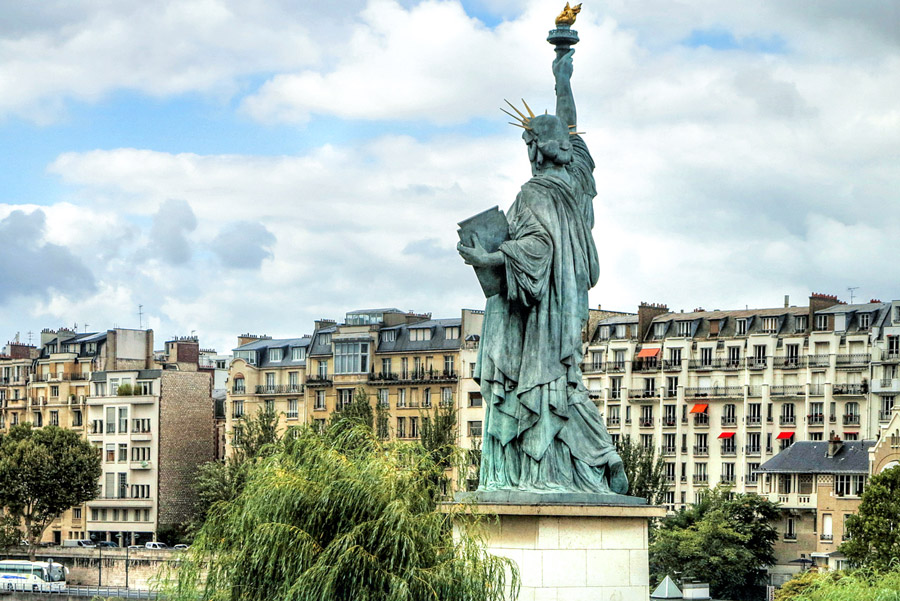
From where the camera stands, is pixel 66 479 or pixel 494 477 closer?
pixel 494 477

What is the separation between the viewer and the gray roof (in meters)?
97.8

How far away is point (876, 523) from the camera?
82625 millimetres

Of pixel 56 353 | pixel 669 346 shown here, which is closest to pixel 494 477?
pixel 669 346

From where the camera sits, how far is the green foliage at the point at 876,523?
3209 inches

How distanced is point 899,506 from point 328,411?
54.5m

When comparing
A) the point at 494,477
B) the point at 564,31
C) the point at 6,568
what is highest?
the point at 564,31

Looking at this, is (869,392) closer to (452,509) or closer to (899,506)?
(899,506)

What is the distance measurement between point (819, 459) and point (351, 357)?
3955 centimetres

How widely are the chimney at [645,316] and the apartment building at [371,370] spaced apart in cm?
1124

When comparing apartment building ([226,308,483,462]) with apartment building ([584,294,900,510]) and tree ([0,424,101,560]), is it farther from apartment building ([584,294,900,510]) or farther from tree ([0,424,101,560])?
tree ([0,424,101,560])

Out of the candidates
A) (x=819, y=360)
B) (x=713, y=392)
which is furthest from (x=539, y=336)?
(x=713, y=392)

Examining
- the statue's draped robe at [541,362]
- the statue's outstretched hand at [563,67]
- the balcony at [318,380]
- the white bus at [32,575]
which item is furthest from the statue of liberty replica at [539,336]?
the balcony at [318,380]

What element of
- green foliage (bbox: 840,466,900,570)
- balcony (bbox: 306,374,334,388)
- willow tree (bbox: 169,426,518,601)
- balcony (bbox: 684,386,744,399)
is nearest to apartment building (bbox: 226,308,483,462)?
balcony (bbox: 306,374,334,388)

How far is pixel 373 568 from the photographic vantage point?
31.5m
